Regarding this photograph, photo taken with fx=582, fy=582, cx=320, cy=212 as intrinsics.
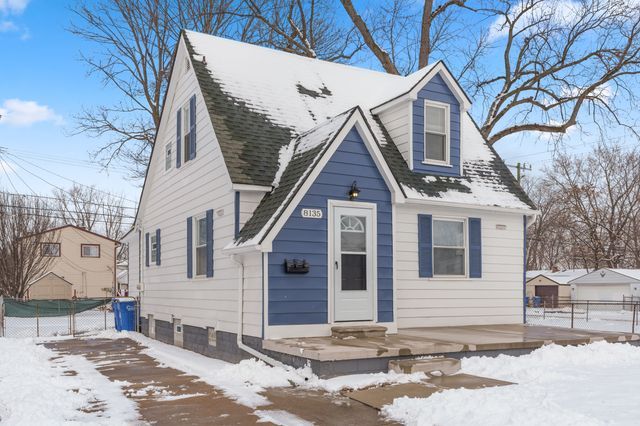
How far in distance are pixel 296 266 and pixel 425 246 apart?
367 centimetres

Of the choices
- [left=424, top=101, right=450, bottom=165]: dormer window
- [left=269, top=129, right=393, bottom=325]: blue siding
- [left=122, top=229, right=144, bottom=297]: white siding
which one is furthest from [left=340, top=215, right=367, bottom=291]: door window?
[left=122, top=229, right=144, bottom=297]: white siding

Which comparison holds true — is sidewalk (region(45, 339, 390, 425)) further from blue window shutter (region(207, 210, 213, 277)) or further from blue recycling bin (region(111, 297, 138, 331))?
blue recycling bin (region(111, 297, 138, 331))

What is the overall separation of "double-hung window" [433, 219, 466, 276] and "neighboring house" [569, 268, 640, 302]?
93.4 ft

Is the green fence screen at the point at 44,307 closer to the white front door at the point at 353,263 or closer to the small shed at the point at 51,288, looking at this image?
the white front door at the point at 353,263

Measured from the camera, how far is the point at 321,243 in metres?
9.70

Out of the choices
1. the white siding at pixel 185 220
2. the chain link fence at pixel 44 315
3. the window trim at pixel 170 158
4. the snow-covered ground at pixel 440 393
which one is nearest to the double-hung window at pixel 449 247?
the snow-covered ground at pixel 440 393

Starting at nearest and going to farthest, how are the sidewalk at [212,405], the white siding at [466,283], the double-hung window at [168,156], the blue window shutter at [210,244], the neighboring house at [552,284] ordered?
the sidewalk at [212,405]
the blue window shutter at [210,244]
the white siding at [466,283]
the double-hung window at [168,156]
the neighboring house at [552,284]

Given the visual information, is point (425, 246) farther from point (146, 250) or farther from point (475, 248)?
point (146, 250)

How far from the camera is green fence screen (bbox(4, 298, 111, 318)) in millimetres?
18903

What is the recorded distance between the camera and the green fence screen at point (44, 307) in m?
18.9

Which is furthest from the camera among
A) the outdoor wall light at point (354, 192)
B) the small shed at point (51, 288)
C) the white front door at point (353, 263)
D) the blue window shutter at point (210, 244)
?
the small shed at point (51, 288)

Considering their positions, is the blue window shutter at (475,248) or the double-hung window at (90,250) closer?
the blue window shutter at (475,248)

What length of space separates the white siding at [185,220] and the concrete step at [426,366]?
2.44 meters

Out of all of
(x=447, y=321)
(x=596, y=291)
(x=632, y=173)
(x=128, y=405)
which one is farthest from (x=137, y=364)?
(x=632, y=173)
